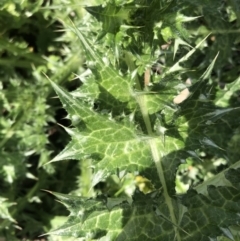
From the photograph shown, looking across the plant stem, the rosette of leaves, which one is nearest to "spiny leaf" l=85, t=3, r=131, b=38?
the rosette of leaves

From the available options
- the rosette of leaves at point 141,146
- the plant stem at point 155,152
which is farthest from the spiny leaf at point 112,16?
the plant stem at point 155,152

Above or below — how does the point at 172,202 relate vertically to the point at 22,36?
below

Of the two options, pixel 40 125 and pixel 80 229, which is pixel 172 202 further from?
pixel 40 125

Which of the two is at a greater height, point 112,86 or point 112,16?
point 112,16

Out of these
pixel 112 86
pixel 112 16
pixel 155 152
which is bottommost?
pixel 155 152

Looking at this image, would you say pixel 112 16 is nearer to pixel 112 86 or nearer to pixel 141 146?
pixel 112 86

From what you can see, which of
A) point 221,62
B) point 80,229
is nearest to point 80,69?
point 221,62

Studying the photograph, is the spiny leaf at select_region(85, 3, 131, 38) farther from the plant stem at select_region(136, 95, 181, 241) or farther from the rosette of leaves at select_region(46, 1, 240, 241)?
the plant stem at select_region(136, 95, 181, 241)

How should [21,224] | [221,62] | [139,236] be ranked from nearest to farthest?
[139,236], [221,62], [21,224]

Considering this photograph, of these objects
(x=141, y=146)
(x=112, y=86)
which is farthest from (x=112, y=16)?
(x=141, y=146)
